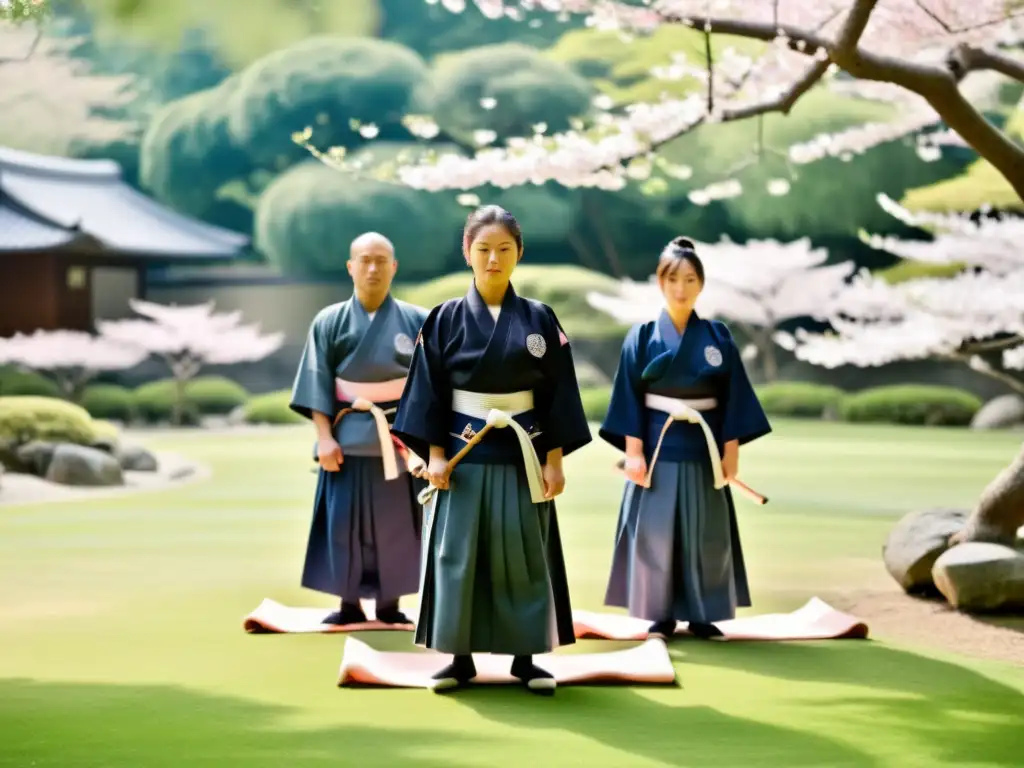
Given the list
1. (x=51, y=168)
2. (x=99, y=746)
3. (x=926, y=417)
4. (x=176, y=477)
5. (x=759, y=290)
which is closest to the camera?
(x=99, y=746)

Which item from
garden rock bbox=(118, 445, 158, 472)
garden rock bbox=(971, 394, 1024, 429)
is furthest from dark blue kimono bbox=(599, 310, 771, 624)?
garden rock bbox=(971, 394, 1024, 429)

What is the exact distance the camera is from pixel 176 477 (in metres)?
10.7

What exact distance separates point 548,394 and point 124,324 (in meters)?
17.4

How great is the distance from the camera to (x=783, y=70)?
274 inches

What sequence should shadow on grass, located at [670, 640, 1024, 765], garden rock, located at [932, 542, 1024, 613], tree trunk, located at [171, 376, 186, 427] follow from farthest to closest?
tree trunk, located at [171, 376, 186, 427]
garden rock, located at [932, 542, 1024, 613]
shadow on grass, located at [670, 640, 1024, 765]

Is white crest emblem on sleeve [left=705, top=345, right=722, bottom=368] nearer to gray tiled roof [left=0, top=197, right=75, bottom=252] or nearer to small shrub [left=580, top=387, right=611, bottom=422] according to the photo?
small shrub [left=580, top=387, right=611, bottom=422]

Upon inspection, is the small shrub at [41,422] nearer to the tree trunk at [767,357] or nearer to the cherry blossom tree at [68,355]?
the cherry blossom tree at [68,355]

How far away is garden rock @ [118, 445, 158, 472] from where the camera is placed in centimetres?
1080

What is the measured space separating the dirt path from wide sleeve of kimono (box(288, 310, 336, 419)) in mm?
2083

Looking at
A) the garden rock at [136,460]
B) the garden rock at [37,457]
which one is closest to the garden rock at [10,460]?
the garden rock at [37,457]

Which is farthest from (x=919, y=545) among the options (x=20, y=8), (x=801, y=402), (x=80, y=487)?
(x=801, y=402)

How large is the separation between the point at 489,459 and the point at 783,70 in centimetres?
405

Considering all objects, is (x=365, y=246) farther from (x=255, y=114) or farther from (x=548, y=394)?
(x=255, y=114)

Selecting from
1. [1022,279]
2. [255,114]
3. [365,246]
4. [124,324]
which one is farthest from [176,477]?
[255,114]
